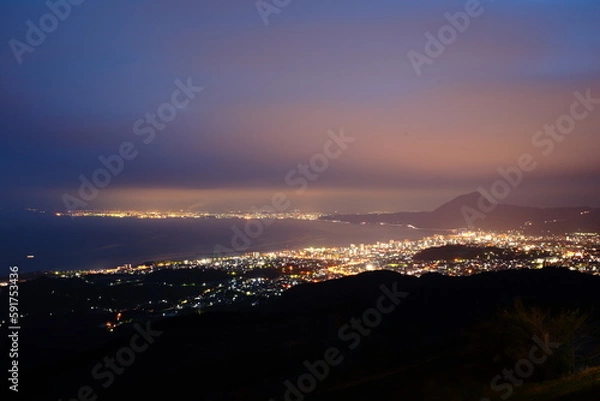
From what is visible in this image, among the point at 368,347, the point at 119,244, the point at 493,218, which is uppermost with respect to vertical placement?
the point at 119,244

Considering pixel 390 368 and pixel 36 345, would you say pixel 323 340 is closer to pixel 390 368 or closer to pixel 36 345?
pixel 390 368

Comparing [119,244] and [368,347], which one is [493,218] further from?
[368,347]

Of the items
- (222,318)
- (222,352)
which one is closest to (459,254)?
(222,318)

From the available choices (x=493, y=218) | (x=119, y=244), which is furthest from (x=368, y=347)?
(x=493, y=218)

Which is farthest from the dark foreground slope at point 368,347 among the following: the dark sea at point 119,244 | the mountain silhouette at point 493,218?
the mountain silhouette at point 493,218

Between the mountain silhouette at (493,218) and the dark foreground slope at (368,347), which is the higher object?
the mountain silhouette at (493,218)

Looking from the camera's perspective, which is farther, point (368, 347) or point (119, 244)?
point (119, 244)

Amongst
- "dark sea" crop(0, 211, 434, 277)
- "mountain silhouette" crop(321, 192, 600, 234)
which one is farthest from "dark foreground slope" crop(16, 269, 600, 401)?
"mountain silhouette" crop(321, 192, 600, 234)

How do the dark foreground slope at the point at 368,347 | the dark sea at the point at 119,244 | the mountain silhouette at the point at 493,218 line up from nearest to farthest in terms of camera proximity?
the dark foreground slope at the point at 368,347 < the dark sea at the point at 119,244 < the mountain silhouette at the point at 493,218

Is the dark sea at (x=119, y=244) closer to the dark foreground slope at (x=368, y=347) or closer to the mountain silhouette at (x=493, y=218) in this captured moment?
the mountain silhouette at (x=493, y=218)
